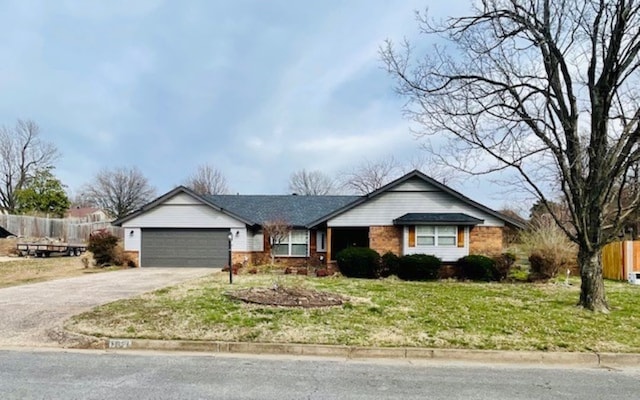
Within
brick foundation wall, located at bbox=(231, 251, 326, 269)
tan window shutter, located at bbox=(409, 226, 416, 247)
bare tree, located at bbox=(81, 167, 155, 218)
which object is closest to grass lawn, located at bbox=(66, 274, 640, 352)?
tan window shutter, located at bbox=(409, 226, 416, 247)

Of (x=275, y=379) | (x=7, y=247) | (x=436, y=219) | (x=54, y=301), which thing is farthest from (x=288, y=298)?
(x=7, y=247)

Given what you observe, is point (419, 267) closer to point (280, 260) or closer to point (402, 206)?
point (402, 206)

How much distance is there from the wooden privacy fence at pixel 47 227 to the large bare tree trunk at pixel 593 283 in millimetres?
34549

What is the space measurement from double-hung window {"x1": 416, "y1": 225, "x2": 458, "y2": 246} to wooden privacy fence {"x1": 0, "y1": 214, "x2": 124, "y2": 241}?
26.7 meters

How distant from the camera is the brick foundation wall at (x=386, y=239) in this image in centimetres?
2073

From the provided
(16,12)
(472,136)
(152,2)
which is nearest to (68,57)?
(16,12)

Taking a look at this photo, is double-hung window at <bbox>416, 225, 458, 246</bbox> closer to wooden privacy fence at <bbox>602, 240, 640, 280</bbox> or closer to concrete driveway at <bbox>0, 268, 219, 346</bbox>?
wooden privacy fence at <bbox>602, 240, 640, 280</bbox>

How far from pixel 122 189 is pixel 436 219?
51603 mm

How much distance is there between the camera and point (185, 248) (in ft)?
80.0

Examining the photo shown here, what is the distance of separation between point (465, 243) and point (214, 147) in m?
20.3

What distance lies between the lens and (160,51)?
15094 millimetres

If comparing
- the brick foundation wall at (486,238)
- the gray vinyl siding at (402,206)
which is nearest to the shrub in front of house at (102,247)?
the gray vinyl siding at (402,206)

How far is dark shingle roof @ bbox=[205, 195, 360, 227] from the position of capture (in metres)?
25.9

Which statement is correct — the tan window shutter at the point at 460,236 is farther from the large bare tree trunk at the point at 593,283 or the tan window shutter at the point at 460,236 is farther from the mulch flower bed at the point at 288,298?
the mulch flower bed at the point at 288,298
